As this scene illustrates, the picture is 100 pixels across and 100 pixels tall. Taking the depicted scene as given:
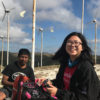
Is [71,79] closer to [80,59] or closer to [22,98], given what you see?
[80,59]

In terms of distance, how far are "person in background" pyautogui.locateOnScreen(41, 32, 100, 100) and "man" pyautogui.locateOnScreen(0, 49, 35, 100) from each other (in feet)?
6.94

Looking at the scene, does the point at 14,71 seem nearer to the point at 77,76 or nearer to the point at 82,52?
the point at 82,52

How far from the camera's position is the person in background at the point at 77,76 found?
2.12 metres

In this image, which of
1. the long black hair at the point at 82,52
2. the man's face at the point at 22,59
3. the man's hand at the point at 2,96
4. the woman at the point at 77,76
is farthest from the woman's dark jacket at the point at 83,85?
the man's face at the point at 22,59

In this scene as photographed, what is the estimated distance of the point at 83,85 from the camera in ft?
6.99

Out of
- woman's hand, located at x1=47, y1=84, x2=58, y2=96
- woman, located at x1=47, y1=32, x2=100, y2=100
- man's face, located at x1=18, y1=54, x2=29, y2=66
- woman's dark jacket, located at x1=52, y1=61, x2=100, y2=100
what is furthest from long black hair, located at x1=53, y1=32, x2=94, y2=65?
man's face, located at x1=18, y1=54, x2=29, y2=66

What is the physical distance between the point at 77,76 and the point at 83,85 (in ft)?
0.47

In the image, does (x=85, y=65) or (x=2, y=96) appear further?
(x=2, y=96)

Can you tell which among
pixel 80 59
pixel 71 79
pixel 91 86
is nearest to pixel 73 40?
pixel 80 59

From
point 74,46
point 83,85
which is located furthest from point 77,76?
point 74,46

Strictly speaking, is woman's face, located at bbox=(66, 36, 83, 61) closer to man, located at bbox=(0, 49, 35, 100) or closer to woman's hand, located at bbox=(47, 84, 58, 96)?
woman's hand, located at bbox=(47, 84, 58, 96)

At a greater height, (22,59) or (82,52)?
(82,52)

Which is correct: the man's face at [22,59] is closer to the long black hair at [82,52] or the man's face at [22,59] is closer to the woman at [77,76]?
the long black hair at [82,52]

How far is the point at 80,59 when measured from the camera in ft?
7.79
